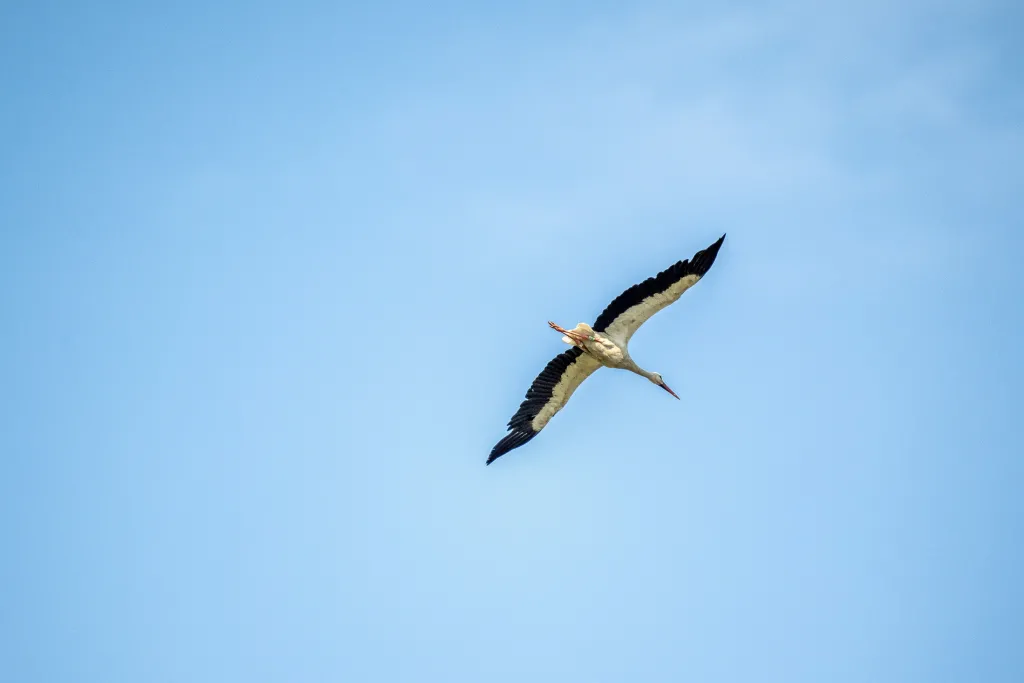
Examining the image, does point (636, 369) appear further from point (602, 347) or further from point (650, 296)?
point (650, 296)

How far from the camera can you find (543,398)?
22500 mm

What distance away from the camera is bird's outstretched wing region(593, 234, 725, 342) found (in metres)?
19.9

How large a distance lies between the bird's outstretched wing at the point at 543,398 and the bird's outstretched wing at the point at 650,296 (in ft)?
3.21

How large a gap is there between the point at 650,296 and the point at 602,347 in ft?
4.98

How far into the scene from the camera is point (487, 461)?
2236 cm

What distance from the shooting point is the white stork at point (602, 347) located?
792 inches

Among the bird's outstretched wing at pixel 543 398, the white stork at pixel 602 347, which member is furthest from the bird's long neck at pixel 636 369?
the bird's outstretched wing at pixel 543 398

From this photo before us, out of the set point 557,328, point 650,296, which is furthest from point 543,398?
point 650,296

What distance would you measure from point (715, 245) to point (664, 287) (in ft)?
4.14

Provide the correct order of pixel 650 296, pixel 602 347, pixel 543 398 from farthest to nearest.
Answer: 1. pixel 543 398
2. pixel 602 347
3. pixel 650 296

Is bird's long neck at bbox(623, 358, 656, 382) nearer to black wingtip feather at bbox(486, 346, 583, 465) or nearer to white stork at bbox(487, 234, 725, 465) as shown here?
white stork at bbox(487, 234, 725, 465)

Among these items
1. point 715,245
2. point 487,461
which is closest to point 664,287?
point 715,245

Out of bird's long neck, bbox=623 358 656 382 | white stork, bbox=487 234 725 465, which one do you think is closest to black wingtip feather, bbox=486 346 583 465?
white stork, bbox=487 234 725 465

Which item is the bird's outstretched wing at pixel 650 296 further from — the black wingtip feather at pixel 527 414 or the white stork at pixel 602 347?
the black wingtip feather at pixel 527 414
